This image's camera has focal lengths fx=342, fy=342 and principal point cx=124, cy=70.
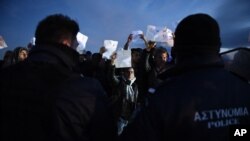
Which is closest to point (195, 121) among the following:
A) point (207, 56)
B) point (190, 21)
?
point (207, 56)

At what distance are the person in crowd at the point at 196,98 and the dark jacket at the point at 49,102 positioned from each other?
360mm

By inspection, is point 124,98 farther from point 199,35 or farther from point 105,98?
point 199,35

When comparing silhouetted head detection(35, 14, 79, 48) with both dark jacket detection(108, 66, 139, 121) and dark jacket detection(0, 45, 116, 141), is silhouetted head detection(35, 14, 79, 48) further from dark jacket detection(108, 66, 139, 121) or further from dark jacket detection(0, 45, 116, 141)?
dark jacket detection(108, 66, 139, 121)

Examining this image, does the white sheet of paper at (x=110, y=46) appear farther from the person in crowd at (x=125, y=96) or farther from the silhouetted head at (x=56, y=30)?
the silhouetted head at (x=56, y=30)

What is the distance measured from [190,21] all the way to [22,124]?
Answer: 1386 millimetres

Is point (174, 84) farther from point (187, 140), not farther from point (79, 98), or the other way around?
point (79, 98)

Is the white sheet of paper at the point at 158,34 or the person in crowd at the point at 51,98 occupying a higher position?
the white sheet of paper at the point at 158,34

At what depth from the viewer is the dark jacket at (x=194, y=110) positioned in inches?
85.2

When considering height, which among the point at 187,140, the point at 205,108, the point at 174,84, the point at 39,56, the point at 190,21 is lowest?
the point at 187,140

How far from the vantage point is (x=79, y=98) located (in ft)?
8.16

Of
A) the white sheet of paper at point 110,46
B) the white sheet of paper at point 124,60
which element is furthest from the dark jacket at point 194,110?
the white sheet of paper at point 110,46

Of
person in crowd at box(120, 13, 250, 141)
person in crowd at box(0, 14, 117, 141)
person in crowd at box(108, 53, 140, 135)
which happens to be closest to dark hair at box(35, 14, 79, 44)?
person in crowd at box(0, 14, 117, 141)

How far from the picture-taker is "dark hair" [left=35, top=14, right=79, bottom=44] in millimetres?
Result: 2676

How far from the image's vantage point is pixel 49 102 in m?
2.41
